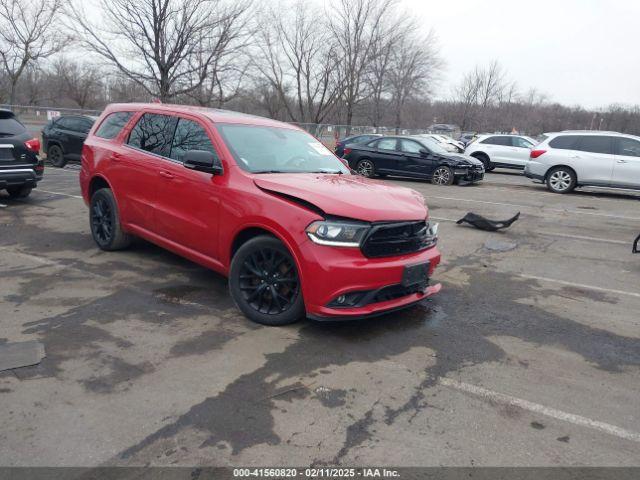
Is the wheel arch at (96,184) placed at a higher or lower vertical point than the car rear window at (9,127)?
lower

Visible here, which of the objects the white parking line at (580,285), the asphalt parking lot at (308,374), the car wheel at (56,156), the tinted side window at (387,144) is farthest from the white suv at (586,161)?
the car wheel at (56,156)

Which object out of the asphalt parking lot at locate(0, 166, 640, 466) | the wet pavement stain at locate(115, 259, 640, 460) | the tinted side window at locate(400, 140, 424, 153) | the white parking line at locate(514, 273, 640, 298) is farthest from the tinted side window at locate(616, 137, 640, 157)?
the wet pavement stain at locate(115, 259, 640, 460)

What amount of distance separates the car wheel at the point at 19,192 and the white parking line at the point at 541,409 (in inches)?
377

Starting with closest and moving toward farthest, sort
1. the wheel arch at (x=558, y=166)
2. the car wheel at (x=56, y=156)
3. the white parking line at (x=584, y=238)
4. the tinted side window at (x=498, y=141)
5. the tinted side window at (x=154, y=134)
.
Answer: the tinted side window at (x=154, y=134) → the white parking line at (x=584, y=238) → the wheel arch at (x=558, y=166) → the car wheel at (x=56, y=156) → the tinted side window at (x=498, y=141)

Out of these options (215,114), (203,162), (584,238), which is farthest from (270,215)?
(584,238)

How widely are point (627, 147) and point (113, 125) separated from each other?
13.5 meters

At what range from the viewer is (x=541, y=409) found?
314cm

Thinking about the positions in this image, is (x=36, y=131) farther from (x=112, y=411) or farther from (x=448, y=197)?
(x=112, y=411)

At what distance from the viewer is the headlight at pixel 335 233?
3785mm

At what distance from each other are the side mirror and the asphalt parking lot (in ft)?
4.18

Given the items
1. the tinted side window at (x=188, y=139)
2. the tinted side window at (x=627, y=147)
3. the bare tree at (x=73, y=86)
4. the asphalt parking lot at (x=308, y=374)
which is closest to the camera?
the asphalt parking lot at (x=308, y=374)

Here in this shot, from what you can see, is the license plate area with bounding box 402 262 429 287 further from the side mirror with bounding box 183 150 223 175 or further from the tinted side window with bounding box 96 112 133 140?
the tinted side window with bounding box 96 112 133 140

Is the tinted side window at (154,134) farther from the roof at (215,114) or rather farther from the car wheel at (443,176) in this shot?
the car wheel at (443,176)

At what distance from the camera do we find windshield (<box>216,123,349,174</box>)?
184 inches
